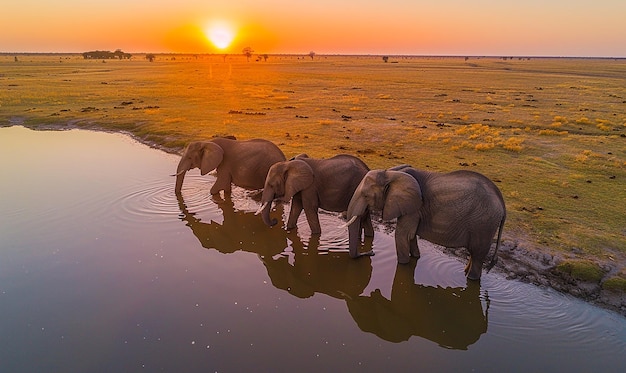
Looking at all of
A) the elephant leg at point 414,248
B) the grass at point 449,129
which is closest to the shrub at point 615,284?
the grass at point 449,129

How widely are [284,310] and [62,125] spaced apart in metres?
25.3

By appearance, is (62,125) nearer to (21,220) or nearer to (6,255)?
(21,220)

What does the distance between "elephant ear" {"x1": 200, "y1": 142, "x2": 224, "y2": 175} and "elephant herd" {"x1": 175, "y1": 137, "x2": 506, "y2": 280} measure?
307 cm

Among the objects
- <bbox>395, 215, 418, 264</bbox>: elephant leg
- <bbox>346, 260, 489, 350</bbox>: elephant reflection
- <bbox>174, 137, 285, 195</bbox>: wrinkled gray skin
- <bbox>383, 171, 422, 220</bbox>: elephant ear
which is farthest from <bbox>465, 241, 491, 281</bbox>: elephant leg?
<bbox>174, 137, 285, 195</bbox>: wrinkled gray skin

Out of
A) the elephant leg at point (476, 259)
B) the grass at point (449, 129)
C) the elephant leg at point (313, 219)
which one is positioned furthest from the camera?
the grass at point (449, 129)

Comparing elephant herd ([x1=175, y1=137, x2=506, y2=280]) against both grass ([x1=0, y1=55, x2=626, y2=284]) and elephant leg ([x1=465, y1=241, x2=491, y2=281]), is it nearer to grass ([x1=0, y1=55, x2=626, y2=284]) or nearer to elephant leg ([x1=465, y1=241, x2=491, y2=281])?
elephant leg ([x1=465, y1=241, x2=491, y2=281])

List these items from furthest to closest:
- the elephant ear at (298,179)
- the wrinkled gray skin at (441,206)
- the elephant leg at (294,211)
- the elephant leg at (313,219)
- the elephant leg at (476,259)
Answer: the elephant leg at (294,211) → the elephant leg at (313,219) → the elephant ear at (298,179) → the elephant leg at (476,259) → the wrinkled gray skin at (441,206)

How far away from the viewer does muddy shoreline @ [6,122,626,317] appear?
8789 millimetres

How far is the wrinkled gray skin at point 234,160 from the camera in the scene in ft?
44.3

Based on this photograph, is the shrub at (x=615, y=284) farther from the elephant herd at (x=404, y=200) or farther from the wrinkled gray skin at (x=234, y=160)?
the wrinkled gray skin at (x=234, y=160)

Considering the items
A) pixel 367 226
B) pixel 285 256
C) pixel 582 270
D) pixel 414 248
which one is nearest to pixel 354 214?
pixel 367 226

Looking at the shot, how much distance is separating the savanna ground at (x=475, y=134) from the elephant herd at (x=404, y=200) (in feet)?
6.29

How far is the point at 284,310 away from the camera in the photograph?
8.47 metres

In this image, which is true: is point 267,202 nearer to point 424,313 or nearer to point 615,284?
point 424,313
